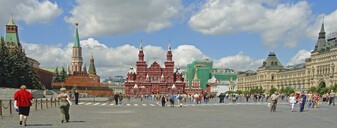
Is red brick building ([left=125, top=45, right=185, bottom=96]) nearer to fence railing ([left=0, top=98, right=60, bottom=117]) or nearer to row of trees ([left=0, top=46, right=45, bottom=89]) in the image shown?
row of trees ([left=0, top=46, right=45, bottom=89])

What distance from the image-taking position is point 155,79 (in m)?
148

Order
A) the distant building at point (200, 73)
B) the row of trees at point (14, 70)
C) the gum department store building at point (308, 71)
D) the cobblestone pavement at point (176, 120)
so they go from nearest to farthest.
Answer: the cobblestone pavement at point (176, 120) < the row of trees at point (14, 70) < the gum department store building at point (308, 71) < the distant building at point (200, 73)

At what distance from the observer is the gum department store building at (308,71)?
12031 centimetres

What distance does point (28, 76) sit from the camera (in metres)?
68.2

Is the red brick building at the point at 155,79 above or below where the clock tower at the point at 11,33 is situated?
below

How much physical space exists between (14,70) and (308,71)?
3991 inches

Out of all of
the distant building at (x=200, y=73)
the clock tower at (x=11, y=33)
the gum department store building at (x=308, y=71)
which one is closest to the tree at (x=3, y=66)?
the clock tower at (x=11, y=33)

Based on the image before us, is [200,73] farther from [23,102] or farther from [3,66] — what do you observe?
[23,102]

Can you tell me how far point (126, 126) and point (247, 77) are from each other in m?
185

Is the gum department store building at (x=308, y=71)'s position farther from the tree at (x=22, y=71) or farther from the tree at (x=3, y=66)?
the tree at (x=3, y=66)

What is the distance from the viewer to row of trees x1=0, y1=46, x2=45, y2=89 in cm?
6297

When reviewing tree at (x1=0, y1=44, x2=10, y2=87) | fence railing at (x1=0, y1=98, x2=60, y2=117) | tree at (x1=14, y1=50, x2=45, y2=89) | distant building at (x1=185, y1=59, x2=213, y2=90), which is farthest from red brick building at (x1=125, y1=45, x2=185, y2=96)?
fence railing at (x1=0, y1=98, x2=60, y2=117)

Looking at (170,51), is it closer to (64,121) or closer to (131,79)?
(131,79)

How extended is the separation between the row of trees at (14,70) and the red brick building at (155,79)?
78.6 metres
